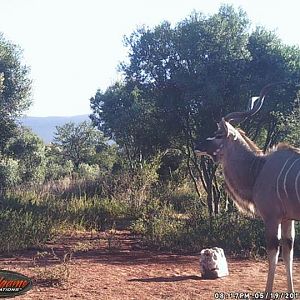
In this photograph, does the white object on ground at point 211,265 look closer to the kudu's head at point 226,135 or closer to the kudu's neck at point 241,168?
the kudu's neck at point 241,168

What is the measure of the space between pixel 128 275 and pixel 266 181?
2.25 meters

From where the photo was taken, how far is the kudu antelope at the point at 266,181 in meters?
4.85

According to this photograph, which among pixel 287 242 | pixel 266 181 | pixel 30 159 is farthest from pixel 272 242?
pixel 30 159

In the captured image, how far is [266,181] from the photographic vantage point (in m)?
5.07

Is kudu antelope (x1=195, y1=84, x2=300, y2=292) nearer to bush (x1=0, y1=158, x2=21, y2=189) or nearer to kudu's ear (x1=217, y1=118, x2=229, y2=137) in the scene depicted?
kudu's ear (x1=217, y1=118, x2=229, y2=137)

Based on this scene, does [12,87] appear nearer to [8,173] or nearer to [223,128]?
[8,173]

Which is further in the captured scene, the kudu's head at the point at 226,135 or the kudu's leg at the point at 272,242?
the kudu's head at the point at 226,135

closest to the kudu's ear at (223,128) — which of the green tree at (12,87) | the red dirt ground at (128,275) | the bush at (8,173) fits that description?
the red dirt ground at (128,275)

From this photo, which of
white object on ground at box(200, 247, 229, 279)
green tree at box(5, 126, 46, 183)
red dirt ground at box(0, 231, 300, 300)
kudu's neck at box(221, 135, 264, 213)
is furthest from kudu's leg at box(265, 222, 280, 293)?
green tree at box(5, 126, 46, 183)

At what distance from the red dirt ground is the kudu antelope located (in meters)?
0.66

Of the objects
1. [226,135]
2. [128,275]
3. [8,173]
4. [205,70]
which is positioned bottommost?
[128,275]

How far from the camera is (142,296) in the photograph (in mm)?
5055

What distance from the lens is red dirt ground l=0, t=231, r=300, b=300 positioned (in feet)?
17.0

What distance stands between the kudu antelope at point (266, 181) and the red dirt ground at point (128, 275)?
26.0 inches
